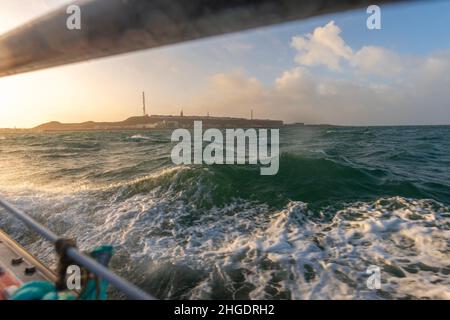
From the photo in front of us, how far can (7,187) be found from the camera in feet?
36.8

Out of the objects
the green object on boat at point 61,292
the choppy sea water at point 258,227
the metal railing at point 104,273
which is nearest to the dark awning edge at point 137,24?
the metal railing at point 104,273

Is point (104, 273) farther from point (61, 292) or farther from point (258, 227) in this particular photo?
A: point (258, 227)

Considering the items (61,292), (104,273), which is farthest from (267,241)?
(104,273)

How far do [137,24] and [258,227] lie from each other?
613cm

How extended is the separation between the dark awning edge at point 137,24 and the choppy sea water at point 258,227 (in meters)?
3.80

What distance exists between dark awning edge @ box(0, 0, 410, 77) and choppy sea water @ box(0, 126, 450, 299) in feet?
12.5

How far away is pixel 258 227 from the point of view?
21.9 ft

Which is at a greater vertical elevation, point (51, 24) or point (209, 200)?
point (51, 24)

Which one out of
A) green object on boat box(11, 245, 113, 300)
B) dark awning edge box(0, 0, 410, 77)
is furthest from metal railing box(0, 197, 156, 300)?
dark awning edge box(0, 0, 410, 77)

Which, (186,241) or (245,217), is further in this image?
(245,217)
